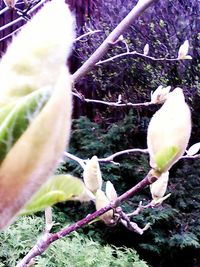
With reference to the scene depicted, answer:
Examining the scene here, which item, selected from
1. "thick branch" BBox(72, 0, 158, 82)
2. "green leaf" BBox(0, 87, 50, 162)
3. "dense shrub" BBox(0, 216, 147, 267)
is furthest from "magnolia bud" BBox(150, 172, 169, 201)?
"dense shrub" BBox(0, 216, 147, 267)

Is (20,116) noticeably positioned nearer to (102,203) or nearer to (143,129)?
(102,203)

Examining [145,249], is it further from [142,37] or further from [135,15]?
[135,15]

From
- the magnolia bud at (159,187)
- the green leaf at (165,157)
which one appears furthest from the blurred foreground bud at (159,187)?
the green leaf at (165,157)

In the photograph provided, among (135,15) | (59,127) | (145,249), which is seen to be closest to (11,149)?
(59,127)

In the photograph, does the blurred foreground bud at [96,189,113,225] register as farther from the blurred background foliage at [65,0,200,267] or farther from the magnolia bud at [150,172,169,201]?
the blurred background foliage at [65,0,200,267]

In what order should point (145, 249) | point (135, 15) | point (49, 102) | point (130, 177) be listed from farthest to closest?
point (130, 177)
point (145, 249)
point (135, 15)
point (49, 102)

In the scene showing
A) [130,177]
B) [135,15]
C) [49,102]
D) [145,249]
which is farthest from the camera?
[130,177]
